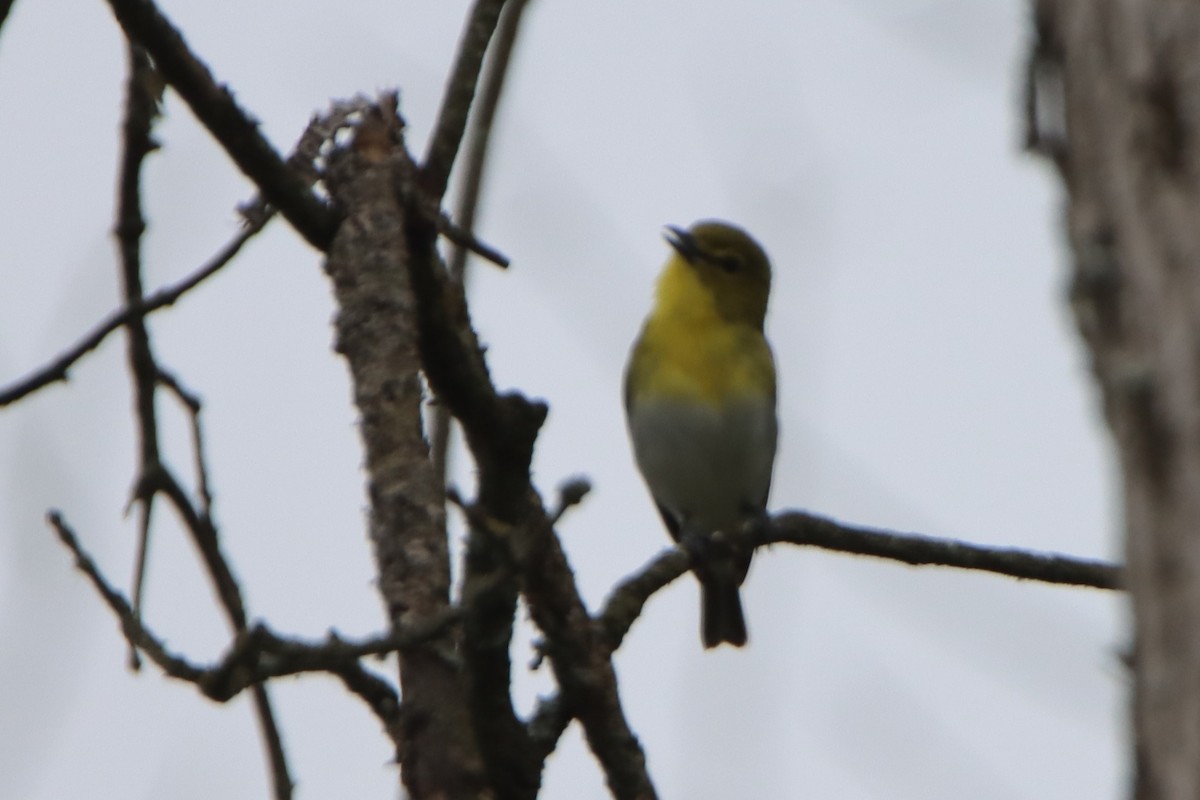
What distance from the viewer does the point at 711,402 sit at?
750 cm

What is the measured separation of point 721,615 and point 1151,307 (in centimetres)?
677

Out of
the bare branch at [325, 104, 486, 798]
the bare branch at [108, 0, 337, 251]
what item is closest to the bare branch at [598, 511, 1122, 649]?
the bare branch at [325, 104, 486, 798]

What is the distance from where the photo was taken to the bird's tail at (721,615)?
26.6 ft

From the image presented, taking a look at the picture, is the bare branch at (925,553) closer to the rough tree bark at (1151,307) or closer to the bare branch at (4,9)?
the bare branch at (4,9)

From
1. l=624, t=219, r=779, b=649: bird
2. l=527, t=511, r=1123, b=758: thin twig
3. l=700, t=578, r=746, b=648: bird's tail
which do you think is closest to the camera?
l=527, t=511, r=1123, b=758: thin twig

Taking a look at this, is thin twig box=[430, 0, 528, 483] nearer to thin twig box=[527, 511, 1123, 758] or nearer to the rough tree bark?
thin twig box=[527, 511, 1123, 758]

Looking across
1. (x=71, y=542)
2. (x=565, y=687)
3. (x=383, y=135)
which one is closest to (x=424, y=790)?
(x=565, y=687)

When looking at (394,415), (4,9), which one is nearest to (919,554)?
(394,415)

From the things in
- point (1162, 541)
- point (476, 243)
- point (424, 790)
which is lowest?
point (424, 790)

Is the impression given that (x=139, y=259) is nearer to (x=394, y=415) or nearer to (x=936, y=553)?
(x=394, y=415)

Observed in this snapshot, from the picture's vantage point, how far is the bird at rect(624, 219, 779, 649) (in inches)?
296

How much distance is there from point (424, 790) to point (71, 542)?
83 cm

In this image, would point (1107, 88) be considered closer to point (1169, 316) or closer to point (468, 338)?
point (1169, 316)

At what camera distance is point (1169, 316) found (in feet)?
4.86
